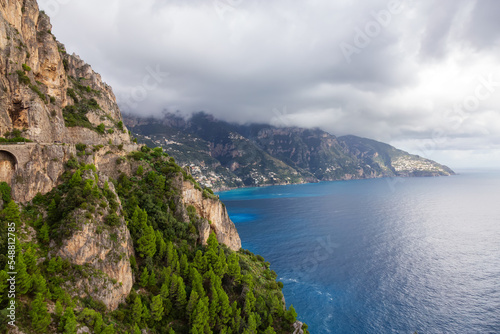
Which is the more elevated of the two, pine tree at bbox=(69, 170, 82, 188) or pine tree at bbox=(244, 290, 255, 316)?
pine tree at bbox=(69, 170, 82, 188)

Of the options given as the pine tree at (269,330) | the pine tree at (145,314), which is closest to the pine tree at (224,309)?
the pine tree at (269,330)

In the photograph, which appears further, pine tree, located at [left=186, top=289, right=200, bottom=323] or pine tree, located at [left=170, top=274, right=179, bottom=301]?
pine tree, located at [left=170, top=274, right=179, bottom=301]

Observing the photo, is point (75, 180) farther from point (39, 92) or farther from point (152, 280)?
point (152, 280)

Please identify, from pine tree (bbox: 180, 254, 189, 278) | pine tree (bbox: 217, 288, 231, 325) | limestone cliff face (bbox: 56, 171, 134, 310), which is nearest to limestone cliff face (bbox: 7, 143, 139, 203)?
limestone cliff face (bbox: 56, 171, 134, 310)

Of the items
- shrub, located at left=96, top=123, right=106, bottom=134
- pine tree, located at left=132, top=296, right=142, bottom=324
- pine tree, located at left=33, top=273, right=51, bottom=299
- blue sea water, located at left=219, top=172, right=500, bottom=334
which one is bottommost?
blue sea water, located at left=219, top=172, right=500, bottom=334

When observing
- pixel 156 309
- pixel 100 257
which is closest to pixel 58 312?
pixel 100 257

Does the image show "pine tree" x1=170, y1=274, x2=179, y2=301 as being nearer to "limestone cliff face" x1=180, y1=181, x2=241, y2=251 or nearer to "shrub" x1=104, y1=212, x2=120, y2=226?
"shrub" x1=104, y1=212, x2=120, y2=226

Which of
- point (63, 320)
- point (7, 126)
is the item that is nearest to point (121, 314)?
point (63, 320)
